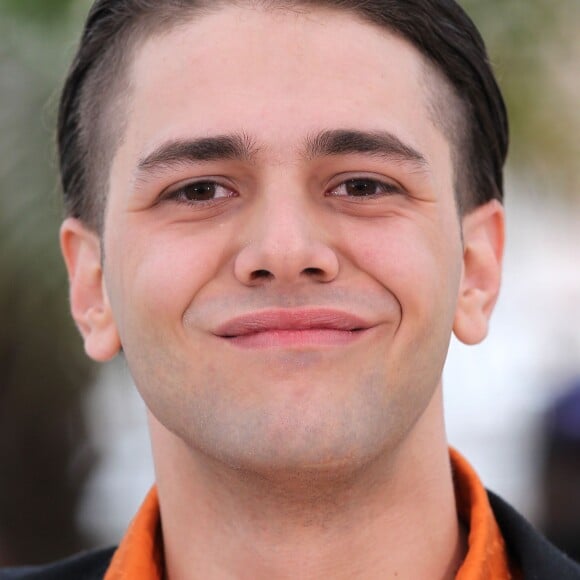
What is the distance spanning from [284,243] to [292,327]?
0.19 metres

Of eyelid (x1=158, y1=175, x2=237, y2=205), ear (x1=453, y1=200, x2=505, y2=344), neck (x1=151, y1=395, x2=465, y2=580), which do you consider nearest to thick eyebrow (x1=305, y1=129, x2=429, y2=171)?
eyelid (x1=158, y1=175, x2=237, y2=205)

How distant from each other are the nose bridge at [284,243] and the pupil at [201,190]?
0.54 feet

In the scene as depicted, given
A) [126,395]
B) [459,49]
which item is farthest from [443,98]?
[126,395]

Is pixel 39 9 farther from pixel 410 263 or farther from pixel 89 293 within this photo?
pixel 410 263

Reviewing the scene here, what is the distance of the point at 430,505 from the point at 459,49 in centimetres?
117

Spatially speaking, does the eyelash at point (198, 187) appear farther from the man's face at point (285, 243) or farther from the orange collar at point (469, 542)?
the orange collar at point (469, 542)

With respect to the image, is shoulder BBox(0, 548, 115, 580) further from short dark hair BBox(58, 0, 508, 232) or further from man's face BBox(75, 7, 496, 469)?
short dark hair BBox(58, 0, 508, 232)

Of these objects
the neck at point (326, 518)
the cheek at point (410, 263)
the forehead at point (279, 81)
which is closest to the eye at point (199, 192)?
the forehead at point (279, 81)

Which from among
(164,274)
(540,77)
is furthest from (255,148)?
(540,77)

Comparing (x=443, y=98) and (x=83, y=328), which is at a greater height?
(x=443, y=98)

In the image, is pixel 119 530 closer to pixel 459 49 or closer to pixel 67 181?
pixel 67 181

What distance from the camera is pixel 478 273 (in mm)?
3111

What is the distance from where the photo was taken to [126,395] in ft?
21.1

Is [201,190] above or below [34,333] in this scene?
above
